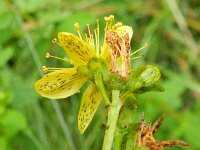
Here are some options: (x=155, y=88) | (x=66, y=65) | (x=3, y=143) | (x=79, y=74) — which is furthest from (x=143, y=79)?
(x=66, y=65)

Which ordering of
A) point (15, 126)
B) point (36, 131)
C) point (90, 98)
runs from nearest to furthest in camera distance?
point (90, 98) < point (15, 126) < point (36, 131)

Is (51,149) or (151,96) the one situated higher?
(151,96)

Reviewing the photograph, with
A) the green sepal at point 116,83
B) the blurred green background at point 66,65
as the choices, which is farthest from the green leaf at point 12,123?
the green sepal at point 116,83

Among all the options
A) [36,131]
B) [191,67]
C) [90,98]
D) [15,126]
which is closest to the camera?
[90,98]

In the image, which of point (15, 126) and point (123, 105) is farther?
point (15, 126)

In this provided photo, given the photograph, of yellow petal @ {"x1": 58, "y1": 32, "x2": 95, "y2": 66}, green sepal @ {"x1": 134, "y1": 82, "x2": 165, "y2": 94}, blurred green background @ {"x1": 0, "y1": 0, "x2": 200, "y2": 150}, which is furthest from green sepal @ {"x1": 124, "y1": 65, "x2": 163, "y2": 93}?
blurred green background @ {"x1": 0, "y1": 0, "x2": 200, "y2": 150}

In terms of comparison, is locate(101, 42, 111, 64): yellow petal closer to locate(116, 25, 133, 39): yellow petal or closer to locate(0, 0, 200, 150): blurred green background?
locate(116, 25, 133, 39): yellow petal

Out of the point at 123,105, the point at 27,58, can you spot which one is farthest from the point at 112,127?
the point at 27,58

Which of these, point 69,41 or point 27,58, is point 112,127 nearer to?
point 69,41
